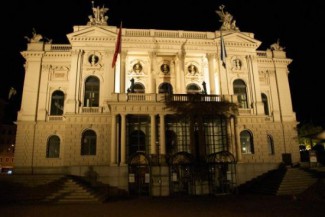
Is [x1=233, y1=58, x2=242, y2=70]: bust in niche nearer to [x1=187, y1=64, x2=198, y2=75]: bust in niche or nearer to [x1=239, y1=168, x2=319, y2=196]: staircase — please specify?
[x1=187, y1=64, x2=198, y2=75]: bust in niche

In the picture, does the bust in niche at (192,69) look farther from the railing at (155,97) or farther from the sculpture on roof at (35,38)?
the sculpture on roof at (35,38)

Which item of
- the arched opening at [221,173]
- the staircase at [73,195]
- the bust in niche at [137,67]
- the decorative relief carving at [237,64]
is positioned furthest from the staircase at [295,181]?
the bust in niche at [137,67]

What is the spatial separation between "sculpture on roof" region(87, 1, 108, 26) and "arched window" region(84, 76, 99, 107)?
7.46 m

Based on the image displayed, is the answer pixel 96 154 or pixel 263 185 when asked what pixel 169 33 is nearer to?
pixel 96 154

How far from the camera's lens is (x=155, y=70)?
115ft

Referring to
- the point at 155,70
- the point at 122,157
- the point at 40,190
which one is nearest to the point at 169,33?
the point at 155,70

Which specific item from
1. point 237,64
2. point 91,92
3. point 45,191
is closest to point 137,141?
point 91,92

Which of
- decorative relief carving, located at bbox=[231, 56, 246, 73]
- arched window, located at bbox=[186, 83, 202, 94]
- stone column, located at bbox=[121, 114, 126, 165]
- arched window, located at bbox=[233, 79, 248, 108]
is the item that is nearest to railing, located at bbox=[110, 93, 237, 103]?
stone column, located at bbox=[121, 114, 126, 165]

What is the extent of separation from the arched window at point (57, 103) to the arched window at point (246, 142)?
22716 millimetres

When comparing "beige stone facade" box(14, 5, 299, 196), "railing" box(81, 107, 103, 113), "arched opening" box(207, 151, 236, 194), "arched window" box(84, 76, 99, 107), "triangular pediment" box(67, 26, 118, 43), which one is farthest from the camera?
"triangular pediment" box(67, 26, 118, 43)

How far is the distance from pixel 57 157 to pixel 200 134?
16994 mm

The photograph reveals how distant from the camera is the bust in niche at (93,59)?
34594 mm

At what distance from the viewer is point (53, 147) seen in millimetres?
33531

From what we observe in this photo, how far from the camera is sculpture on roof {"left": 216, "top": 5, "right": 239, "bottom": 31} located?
37.9 m
